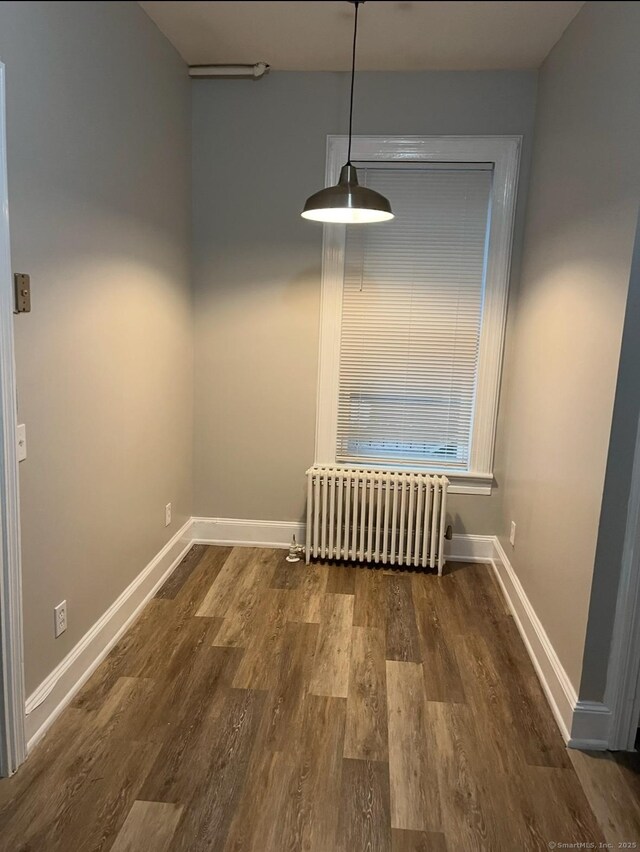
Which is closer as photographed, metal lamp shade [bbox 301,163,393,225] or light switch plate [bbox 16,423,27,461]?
light switch plate [bbox 16,423,27,461]

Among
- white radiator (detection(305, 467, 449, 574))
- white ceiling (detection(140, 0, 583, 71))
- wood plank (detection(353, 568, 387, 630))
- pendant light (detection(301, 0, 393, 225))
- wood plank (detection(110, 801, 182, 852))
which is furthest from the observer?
white radiator (detection(305, 467, 449, 574))

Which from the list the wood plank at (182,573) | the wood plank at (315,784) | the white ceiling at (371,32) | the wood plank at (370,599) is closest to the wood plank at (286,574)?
the wood plank at (370,599)

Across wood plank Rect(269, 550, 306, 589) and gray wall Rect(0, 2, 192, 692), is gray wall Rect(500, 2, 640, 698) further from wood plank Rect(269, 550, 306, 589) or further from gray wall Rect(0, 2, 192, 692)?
gray wall Rect(0, 2, 192, 692)

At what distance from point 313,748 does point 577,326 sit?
5.92ft

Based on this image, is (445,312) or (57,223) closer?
(57,223)

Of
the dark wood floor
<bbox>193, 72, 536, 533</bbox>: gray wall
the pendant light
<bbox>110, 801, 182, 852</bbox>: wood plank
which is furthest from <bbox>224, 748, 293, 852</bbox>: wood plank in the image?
the pendant light

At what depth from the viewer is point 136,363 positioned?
271cm

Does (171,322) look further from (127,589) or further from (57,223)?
(127,589)

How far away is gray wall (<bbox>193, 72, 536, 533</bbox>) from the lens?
10.4 feet

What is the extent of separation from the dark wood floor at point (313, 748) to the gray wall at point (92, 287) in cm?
34

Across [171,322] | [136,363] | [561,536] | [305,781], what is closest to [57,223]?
[136,363]

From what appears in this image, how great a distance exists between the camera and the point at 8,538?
5.77 feet

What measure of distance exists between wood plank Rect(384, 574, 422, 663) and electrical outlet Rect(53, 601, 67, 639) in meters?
1.33

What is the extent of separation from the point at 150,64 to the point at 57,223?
1.21 meters
